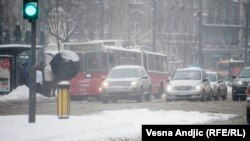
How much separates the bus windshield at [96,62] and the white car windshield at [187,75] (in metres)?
5.27

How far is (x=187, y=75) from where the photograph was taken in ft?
103

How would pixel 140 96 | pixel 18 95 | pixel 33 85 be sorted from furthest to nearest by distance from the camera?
pixel 18 95 → pixel 140 96 → pixel 33 85

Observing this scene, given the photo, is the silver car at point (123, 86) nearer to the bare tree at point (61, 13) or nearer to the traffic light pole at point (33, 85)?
the traffic light pole at point (33, 85)

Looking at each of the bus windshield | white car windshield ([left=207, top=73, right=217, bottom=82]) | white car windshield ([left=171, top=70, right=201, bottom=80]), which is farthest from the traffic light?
white car windshield ([left=207, top=73, right=217, bottom=82])

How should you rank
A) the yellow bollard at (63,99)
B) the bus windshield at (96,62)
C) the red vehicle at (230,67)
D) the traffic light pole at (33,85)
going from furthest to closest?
the red vehicle at (230,67) → the bus windshield at (96,62) → the yellow bollard at (63,99) → the traffic light pole at (33,85)

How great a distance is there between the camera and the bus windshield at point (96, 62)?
116 feet

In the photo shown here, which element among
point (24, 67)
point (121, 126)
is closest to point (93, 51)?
point (24, 67)

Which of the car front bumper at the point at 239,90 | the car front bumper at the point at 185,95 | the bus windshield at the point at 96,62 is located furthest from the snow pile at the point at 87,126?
the bus windshield at the point at 96,62

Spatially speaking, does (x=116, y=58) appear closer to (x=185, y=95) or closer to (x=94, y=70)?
(x=94, y=70)

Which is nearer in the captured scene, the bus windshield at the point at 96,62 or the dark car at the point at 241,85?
the dark car at the point at 241,85

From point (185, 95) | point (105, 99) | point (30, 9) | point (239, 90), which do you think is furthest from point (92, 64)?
point (30, 9)

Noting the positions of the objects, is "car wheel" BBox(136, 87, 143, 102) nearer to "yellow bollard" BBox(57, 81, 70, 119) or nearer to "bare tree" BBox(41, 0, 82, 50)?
"yellow bollard" BBox(57, 81, 70, 119)

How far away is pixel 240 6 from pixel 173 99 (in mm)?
68772

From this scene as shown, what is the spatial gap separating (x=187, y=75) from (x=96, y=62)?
624 cm
